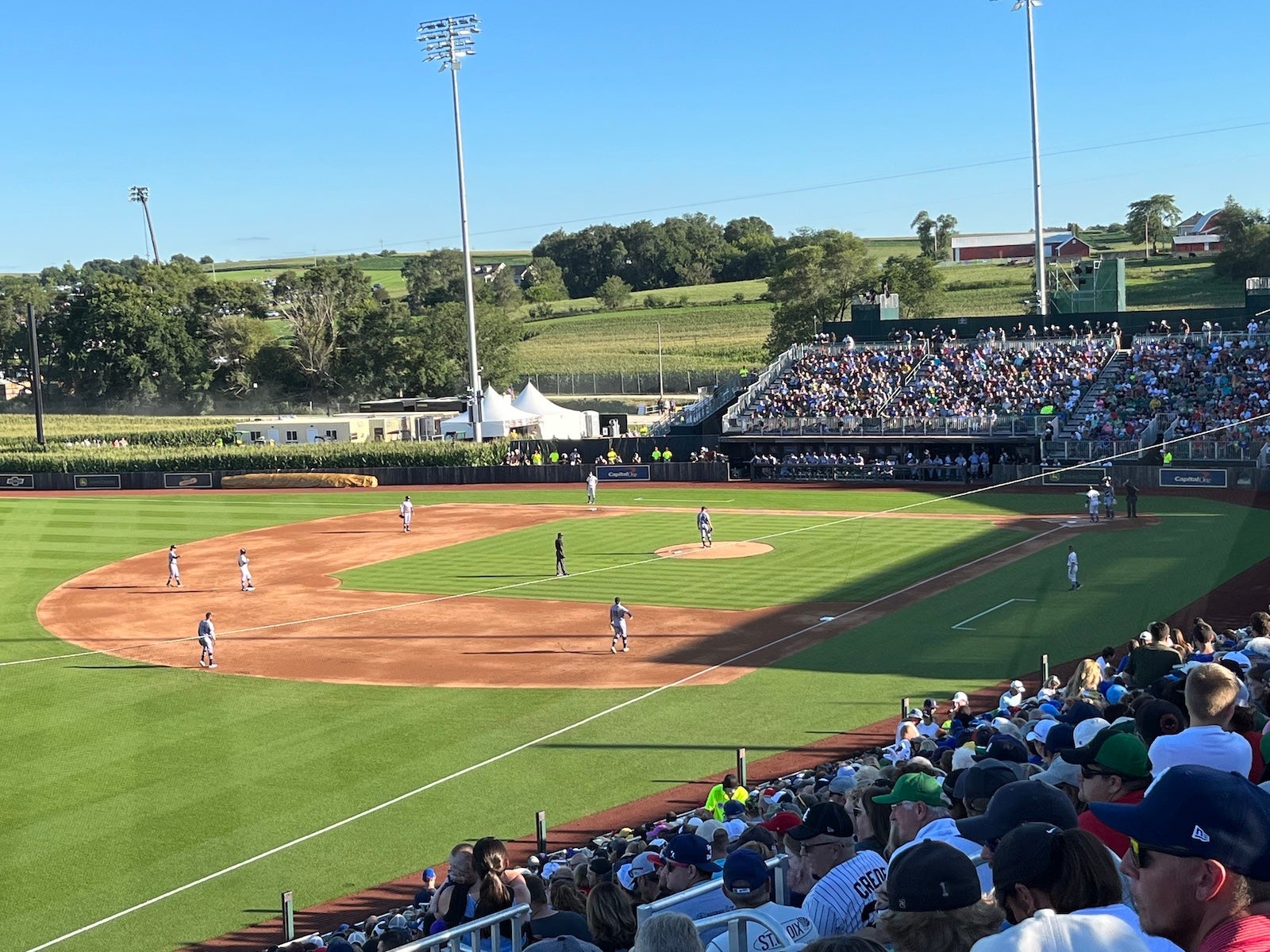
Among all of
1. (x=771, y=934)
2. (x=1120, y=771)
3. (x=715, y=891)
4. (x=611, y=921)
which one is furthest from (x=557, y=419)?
(x=771, y=934)

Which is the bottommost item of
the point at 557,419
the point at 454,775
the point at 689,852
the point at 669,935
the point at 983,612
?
the point at 454,775

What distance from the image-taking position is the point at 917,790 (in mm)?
7039

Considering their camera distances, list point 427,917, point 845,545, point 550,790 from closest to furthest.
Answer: point 427,917 → point 550,790 → point 845,545

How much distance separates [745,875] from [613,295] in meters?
144

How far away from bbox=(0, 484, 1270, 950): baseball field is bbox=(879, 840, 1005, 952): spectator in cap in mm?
12074

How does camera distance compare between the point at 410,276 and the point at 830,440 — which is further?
the point at 410,276

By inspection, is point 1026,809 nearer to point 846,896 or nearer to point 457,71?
point 846,896

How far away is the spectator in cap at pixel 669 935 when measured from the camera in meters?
4.25

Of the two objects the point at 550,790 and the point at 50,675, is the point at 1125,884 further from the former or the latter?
the point at 50,675

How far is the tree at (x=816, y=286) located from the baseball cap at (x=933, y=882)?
296 feet

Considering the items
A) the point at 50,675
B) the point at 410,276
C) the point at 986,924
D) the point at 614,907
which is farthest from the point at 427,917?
the point at 410,276

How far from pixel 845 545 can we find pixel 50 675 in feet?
72.5

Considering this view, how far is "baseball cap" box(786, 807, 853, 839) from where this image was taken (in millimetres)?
6836

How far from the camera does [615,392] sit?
106625 mm
